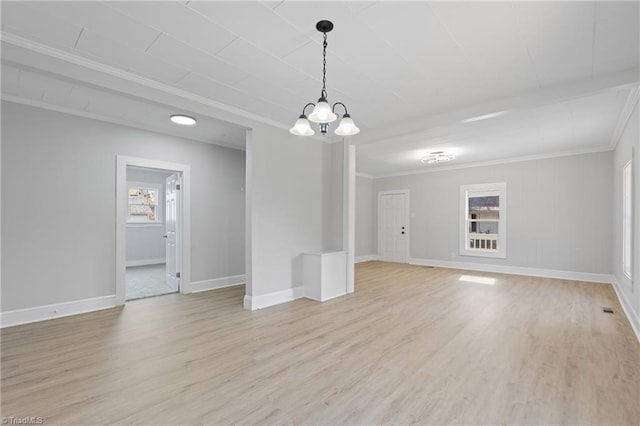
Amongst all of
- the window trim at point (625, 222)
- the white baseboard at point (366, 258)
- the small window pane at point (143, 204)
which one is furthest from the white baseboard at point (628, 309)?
the small window pane at point (143, 204)

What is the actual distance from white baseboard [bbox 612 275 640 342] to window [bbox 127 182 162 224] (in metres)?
9.67

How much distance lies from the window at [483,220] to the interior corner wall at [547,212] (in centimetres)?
12

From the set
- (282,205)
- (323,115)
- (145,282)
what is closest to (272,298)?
(282,205)

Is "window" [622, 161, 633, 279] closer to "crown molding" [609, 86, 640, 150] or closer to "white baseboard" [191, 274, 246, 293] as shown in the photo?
"crown molding" [609, 86, 640, 150]

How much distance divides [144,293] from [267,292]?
2.32 meters

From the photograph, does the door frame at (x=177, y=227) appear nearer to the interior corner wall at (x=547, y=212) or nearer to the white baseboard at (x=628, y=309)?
the white baseboard at (x=628, y=309)

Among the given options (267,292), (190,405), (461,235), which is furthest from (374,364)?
(461,235)

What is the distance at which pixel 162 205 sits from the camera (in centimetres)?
871

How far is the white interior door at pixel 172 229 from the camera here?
5223 millimetres

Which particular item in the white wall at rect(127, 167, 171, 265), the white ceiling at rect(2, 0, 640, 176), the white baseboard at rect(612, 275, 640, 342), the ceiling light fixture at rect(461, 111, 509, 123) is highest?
the white ceiling at rect(2, 0, 640, 176)

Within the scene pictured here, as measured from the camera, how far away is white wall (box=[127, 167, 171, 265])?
8016 mm

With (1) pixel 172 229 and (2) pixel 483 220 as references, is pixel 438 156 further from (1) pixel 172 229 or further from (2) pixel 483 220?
(1) pixel 172 229

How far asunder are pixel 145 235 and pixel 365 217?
6242 millimetres

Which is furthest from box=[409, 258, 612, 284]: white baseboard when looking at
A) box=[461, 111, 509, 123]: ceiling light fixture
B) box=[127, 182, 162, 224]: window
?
box=[127, 182, 162, 224]: window
